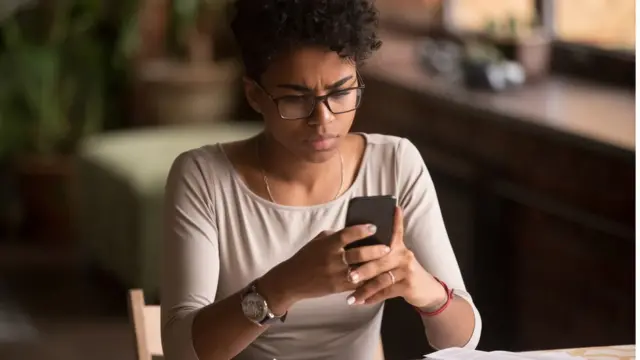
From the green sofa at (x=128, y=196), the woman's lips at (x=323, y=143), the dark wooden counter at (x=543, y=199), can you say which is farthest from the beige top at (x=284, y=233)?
the green sofa at (x=128, y=196)

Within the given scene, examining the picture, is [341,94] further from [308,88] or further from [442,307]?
[442,307]

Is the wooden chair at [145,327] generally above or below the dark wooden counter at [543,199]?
above

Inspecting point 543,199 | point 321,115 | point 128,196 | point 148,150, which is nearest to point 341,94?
point 321,115

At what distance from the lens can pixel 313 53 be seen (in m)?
1.33

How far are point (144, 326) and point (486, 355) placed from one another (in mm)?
464

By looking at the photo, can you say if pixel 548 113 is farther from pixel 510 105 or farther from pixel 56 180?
pixel 56 180

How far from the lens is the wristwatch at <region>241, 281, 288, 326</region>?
1.27 m

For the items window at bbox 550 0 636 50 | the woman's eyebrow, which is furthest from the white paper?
window at bbox 550 0 636 50

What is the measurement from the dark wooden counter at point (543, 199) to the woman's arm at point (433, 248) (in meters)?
0.64

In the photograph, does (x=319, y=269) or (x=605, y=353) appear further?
(x=605, y=353)

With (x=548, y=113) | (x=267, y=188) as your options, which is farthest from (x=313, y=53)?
(x=548, y=113)

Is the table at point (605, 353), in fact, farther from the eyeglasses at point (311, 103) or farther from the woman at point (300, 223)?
the eyeglasses at point (311, 103)

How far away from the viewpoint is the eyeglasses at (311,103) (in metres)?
1.33

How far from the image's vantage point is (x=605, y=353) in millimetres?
1382
